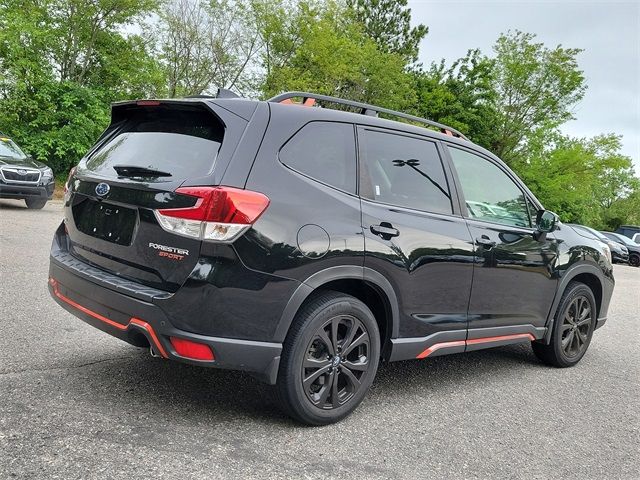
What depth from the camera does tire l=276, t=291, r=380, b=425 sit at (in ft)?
9.80

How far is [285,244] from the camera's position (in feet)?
A: 9.41

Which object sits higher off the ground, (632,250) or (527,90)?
(527,90)

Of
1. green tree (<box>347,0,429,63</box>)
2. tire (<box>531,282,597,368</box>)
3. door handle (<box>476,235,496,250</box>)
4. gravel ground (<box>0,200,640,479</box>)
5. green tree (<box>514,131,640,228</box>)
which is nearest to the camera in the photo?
gravel ground (<box>0,200,640,479</box>)

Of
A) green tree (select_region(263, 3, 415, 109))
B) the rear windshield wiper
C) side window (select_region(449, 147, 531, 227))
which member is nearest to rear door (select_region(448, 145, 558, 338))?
side window (select_region(449, 147, 531, 227))

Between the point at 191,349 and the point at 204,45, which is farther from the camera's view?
the point at 204,45

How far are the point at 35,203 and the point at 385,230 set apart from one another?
12.0 m

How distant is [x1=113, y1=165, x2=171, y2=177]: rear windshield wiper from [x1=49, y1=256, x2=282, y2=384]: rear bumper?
623 mm

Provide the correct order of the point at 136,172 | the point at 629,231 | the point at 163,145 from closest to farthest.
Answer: the point at 136,172, the point at 163,145, the point at 629,231

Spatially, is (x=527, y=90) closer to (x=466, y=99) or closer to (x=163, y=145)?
(x=466, y=99)

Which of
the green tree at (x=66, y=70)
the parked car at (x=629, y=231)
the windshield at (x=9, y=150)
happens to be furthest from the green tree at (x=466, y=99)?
the windshield at (x=9, y=150)

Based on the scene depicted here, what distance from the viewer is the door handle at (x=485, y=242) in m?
3.94

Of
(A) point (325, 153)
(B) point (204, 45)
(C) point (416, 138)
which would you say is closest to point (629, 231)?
(B) point (204, 45)

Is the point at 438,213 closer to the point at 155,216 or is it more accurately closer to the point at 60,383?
the point at 155,216

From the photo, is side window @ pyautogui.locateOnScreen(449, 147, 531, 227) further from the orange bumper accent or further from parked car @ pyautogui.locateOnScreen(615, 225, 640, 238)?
parked car @ pyautogui.locateOnScreen(615, 225, 640, 238)
